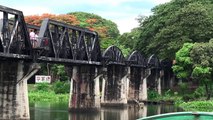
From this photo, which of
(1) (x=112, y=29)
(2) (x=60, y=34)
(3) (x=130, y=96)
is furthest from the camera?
(1) (x=112, y=29)

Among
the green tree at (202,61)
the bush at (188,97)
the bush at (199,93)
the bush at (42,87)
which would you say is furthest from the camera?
the bush at (42,87)

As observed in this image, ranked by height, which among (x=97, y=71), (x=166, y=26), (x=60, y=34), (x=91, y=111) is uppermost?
(x=166, y=26)

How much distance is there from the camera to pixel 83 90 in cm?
4709

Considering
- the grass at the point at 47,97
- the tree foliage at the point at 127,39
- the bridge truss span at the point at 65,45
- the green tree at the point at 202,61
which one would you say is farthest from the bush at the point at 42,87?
the bridge truss span at the point at 65,45

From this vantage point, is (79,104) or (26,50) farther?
(79,104)

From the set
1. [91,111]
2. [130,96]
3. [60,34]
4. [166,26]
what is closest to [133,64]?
[130,96]

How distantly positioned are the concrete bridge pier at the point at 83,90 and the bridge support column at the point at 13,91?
49.4 feet

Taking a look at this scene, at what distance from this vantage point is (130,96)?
220ft

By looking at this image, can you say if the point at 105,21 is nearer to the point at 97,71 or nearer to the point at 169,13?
the point at 169,13

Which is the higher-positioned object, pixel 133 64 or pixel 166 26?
pixel 166 26

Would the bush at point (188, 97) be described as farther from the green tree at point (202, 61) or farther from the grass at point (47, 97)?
the grass at point (47, 97)

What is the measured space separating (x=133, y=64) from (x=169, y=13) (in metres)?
15.0

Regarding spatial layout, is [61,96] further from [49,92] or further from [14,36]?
[14,36]

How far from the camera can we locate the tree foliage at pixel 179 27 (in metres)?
66.4
